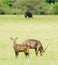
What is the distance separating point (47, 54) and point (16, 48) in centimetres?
182

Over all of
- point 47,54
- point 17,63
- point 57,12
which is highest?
point 17,63

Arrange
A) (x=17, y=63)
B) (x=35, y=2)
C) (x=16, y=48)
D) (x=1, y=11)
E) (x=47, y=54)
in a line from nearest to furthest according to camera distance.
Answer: (x=17, y=63) → (x=16, y=48) → (x=47, y=54) → (x=1, y=11) → (x=35, y=2)

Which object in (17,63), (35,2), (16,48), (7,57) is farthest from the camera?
(35,2)

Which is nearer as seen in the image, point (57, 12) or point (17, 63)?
point (17, 63)

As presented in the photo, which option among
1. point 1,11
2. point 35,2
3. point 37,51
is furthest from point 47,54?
point 35,2

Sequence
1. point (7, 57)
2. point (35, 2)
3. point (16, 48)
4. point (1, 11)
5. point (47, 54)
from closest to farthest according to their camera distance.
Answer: point (16, 48) < point (7, 57) < point (47, 54) < point (1, 11) < point (35, 2)

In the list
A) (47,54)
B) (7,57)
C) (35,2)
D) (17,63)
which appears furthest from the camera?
(35,2)

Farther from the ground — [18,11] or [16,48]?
[16,48]

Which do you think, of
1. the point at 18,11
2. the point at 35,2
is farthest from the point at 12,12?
the point at 35,2

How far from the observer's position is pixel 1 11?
78.6 m

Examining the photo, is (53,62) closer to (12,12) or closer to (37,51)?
(37,51)

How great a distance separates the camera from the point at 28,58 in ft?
36.0

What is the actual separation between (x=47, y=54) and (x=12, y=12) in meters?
68.1

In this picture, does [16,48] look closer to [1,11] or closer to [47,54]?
[47,54]
